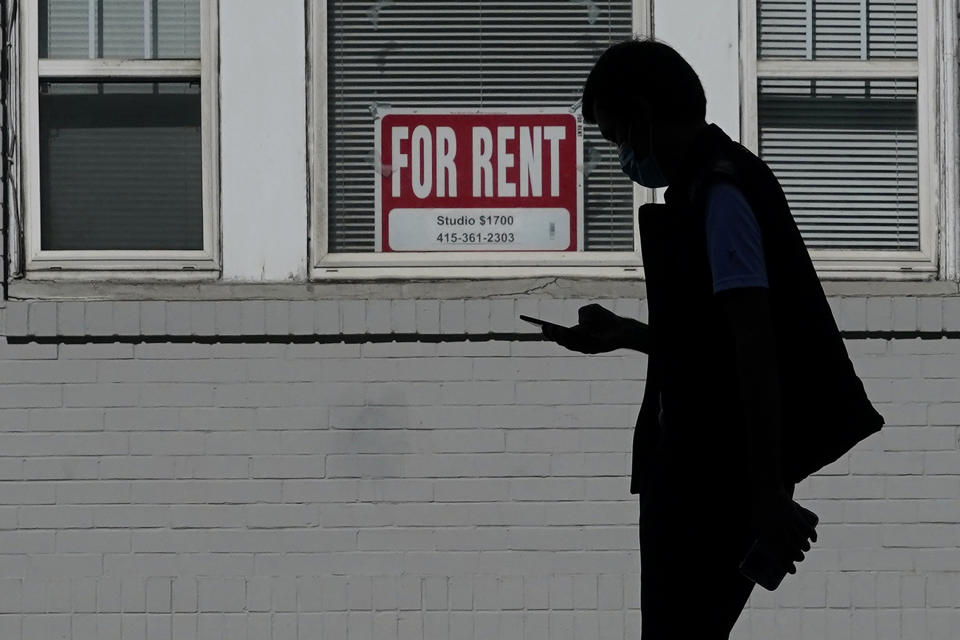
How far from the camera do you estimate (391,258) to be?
Result: 22.0 feet

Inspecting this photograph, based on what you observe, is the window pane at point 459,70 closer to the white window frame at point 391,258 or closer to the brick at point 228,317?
the white window frame at point 391,258

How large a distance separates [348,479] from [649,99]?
3.42 metres

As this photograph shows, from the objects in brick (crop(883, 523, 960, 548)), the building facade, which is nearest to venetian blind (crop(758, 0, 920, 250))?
the building facade

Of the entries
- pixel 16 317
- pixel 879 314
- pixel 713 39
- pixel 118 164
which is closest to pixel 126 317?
pixel 16 317

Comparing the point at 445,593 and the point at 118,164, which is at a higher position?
the point at 118,164

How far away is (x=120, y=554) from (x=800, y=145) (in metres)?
3.33

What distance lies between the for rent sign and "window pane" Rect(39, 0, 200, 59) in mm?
905

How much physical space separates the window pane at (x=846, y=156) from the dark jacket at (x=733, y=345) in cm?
360

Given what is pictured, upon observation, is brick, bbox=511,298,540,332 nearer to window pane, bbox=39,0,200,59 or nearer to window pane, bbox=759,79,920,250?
window pane, bbox=759,79,920,250

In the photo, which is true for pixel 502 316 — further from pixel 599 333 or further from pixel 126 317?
pixel 599 333

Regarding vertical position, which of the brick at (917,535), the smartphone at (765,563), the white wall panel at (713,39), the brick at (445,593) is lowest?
the brick at (445,593)

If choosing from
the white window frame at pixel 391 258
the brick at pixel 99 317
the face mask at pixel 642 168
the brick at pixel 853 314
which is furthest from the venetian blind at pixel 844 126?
the face mask at pixel 642 168

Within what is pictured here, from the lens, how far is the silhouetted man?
314 cm

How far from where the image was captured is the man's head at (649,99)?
11.2ft
